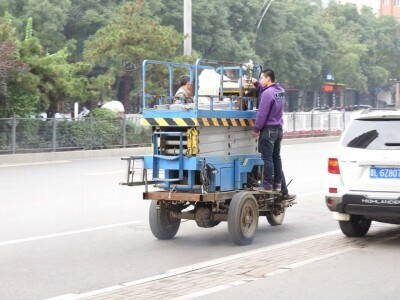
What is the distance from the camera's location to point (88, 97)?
27.6 metres

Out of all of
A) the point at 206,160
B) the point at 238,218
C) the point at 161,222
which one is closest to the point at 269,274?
the point at 238,218

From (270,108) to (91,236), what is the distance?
2911 millimetres

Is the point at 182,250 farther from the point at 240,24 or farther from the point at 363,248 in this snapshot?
the point at 240,24

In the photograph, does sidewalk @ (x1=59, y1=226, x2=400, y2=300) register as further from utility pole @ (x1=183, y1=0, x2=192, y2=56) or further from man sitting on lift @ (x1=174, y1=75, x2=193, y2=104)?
utility pole @ (x1=183, y1=0, x2=192, y2=56)

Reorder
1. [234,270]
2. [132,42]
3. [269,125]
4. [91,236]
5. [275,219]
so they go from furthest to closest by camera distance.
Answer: [132,42] → [275,219] → [91,236] → [269,125] → [234,270]

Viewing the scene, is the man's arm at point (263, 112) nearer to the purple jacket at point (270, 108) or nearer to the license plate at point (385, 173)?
the purple jacket at point (270, 108)

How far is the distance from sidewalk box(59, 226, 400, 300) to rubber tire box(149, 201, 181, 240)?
4.62 ft

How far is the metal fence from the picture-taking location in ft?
76.1

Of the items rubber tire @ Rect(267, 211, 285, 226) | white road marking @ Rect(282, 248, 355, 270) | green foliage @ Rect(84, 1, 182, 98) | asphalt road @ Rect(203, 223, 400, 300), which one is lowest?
asphalt road @ Rect(203, 223, 400, 300)

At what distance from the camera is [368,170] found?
9266mm

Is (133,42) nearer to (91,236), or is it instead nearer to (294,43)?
(91,236)

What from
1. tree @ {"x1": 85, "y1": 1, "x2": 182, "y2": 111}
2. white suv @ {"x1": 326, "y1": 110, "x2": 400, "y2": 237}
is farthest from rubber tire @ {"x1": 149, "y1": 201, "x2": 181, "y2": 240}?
tree @ {"x1": 85, "y1": 1, "x2": 182, "y2": 111}

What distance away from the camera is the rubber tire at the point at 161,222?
385 inches

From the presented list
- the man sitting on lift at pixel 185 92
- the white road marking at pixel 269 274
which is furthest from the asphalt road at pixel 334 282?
the man sitting on lift at pixel 185 92
